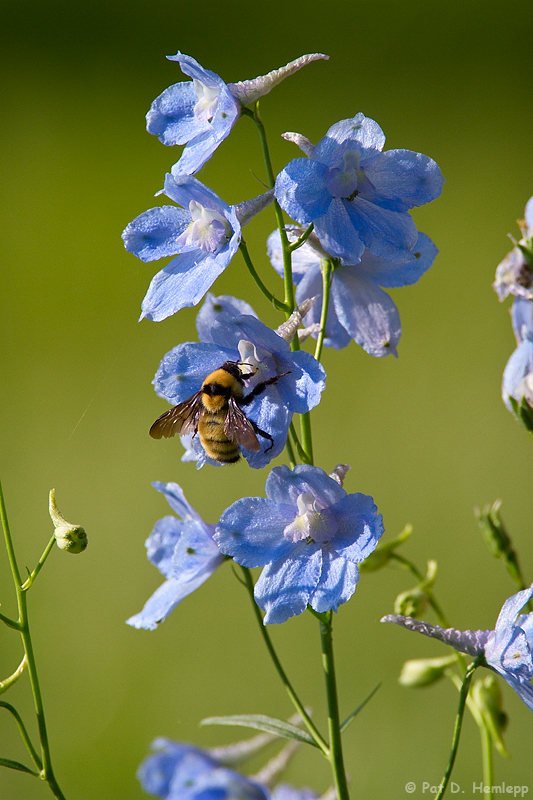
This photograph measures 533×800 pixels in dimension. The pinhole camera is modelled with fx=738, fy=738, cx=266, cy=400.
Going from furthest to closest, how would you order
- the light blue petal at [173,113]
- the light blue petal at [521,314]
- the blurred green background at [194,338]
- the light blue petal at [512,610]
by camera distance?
the blurred green background at [194,338] < the light blue petal at [521,314] < the light blue petal at [173,113] < the light blue petal at [512,610]

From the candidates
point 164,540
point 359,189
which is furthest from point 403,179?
point 164,540

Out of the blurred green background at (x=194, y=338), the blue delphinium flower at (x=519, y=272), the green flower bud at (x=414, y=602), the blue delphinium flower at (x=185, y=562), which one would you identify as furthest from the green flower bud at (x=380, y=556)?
the blurred green background at (x=194, y=338)

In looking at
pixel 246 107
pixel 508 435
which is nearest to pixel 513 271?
pixel 246 107

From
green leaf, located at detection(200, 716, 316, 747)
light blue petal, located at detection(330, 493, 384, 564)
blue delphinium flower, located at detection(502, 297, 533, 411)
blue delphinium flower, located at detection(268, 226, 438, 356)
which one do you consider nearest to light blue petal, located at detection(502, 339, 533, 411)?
blue delphinium flower, located at detection(502, 297, 533, 411)

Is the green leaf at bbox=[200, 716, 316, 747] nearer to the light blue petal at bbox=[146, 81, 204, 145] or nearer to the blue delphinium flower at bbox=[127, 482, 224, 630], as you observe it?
the blue delphinium flower at bbox=[127, 482, 224, 630]

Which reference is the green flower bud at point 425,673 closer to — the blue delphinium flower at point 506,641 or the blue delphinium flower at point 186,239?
the blue delphinium flower at point 506,641

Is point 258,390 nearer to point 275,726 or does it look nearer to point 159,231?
point 159,231
